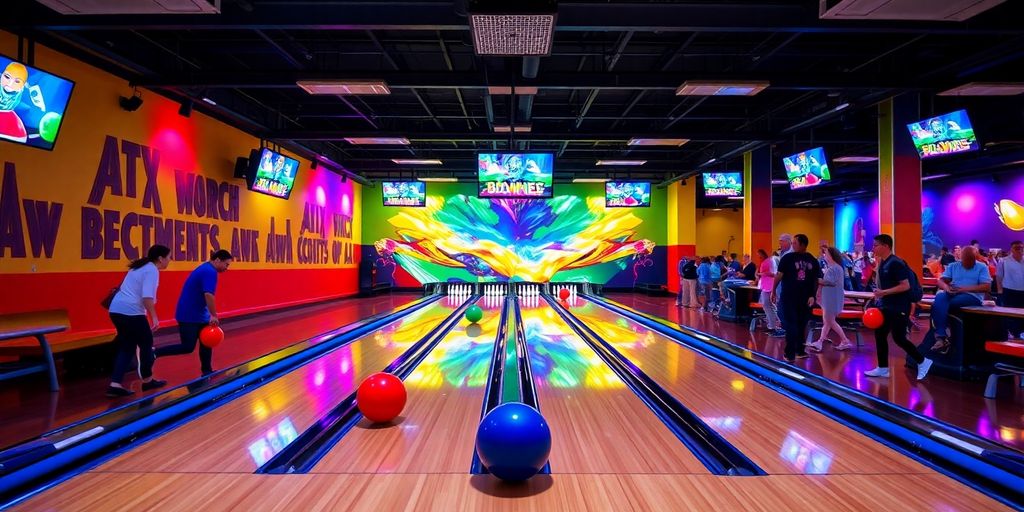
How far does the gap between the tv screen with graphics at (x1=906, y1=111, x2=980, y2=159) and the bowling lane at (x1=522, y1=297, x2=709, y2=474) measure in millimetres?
4698

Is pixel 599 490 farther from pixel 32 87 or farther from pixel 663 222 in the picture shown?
Result: pixel 663 222

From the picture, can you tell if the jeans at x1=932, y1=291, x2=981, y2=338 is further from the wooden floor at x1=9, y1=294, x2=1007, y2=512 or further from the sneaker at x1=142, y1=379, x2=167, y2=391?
the sneaker at x1=142, y1=379, x2=167, y2=391

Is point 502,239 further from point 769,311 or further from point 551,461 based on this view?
point 551,461

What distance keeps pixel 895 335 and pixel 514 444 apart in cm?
356

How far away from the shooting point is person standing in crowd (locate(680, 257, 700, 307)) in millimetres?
10633

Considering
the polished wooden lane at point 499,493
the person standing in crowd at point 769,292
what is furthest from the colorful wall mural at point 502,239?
the polished wooden lane at point 499,493

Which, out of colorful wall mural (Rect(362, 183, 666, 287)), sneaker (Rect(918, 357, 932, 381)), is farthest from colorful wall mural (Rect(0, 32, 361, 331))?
sneaker (Rect(918, 357, 932, 381))

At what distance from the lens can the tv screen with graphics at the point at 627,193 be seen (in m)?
11.8

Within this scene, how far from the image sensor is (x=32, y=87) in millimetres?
4191

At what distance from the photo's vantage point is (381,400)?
117 inches

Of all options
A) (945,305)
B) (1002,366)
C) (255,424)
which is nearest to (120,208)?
(255,424)

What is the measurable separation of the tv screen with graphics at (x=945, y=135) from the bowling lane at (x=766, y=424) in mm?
3923

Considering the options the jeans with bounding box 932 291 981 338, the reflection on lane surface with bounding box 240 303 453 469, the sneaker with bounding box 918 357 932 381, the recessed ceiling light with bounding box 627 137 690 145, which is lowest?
the reflection on lane surface with bounding box 240 303 453 469

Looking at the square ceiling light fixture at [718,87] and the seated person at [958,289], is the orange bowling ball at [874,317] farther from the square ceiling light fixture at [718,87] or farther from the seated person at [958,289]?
the square ceiling light fixture at [718,87]
